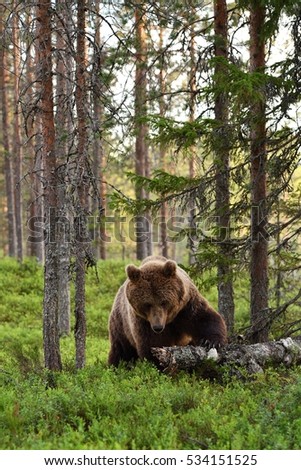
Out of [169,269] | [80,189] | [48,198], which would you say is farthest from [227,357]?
[80,189]

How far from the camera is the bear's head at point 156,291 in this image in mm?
8797

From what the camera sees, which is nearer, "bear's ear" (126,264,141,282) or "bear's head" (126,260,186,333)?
"bear's head" (126,260,186,333)

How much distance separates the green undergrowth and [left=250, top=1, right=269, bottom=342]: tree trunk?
3002mm

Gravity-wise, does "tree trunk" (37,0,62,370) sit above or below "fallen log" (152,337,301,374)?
above

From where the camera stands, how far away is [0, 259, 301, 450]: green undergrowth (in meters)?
5.53

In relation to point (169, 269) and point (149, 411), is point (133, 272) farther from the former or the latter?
point (149, 411)

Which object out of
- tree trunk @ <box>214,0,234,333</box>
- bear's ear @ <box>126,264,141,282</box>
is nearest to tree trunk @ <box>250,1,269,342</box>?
tree trunk @ <box>214,0,234,333</box>

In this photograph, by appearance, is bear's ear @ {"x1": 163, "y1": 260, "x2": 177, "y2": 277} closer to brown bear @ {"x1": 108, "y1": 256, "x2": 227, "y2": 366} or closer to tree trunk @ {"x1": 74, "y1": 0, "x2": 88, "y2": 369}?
brown bear @ {"x1": 108, "y1": 256, "x2": 227, "y2": 366}

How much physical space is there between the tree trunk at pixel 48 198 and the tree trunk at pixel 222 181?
309 centimetres

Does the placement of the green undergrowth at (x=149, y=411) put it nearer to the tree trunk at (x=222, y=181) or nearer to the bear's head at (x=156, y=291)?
the bear's head at (x=156, y=291)

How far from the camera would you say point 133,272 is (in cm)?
895

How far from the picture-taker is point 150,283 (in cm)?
898

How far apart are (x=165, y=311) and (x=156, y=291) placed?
338mm
